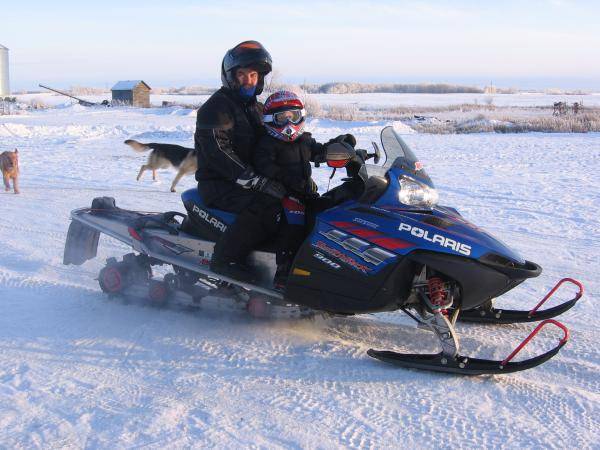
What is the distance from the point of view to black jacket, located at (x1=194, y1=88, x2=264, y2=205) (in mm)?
4012

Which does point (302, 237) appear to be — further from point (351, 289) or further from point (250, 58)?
point (250, 58)

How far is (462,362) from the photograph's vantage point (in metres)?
3.57

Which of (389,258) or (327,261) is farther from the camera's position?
(327,261)

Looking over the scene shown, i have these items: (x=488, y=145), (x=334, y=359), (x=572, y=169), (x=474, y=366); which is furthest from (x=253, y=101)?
(x=488, y=145)

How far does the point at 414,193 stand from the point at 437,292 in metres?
0.60

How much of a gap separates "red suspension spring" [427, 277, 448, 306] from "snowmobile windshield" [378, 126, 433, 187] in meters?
0.61

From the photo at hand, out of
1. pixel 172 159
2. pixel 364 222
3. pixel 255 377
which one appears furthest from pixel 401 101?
pixel 255 377

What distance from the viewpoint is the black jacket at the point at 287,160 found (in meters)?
3.99

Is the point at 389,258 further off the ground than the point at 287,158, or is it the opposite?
the point at 287,158

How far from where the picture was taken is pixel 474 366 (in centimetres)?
354

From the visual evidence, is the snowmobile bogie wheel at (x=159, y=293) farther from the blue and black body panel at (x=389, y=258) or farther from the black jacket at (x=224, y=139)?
the blue and black body panel at (x=389, y=258)

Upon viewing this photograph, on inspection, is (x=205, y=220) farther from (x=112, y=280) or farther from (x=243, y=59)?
(x=243, y=59)

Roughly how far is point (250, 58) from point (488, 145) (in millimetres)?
13810

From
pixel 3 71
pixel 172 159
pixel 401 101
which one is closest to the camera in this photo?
pixel 172 159
